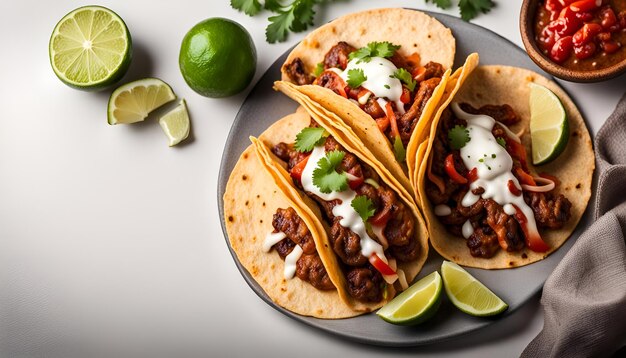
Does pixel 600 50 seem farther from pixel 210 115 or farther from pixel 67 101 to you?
pixel 67 101

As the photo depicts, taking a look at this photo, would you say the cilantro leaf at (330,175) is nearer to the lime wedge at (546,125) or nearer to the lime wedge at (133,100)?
the lime wedge at (546,125)

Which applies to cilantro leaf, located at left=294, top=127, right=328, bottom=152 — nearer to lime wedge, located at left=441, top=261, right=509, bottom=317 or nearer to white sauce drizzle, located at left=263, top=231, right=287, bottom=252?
white sauce drizzle, located at left=263, top=231, right=287, bottom=252

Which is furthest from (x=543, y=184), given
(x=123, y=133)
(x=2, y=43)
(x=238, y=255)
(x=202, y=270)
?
(x=2, y=43)

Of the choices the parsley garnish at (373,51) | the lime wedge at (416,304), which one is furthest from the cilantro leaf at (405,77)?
the lime wedge at (416,304)

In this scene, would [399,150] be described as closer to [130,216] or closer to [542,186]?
[542,186]

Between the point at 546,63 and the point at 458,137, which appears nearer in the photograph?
the point at 458,137

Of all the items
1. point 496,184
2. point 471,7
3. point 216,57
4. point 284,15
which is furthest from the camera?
point 284,15

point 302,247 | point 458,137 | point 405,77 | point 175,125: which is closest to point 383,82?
point 405,77

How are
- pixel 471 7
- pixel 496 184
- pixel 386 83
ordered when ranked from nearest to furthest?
pixel 496 184 → pixel 386 83 → pixel 471 7
